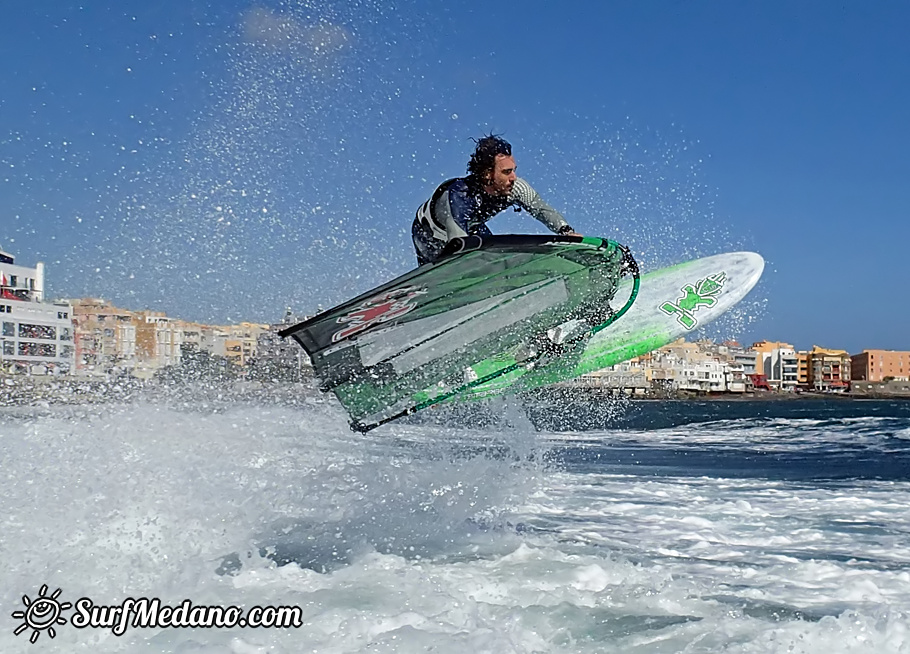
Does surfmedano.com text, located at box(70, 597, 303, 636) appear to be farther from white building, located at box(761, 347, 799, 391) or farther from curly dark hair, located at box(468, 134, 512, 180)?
white building, located at box(761, 347, 799, 391)

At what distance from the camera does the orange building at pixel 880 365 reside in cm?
10512

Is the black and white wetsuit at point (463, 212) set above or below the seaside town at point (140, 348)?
above

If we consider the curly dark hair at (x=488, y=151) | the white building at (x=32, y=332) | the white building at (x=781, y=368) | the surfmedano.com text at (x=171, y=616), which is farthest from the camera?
the white building at (x=781, y=368)

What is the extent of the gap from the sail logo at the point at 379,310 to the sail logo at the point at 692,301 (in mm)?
3461

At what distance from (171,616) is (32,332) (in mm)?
28550

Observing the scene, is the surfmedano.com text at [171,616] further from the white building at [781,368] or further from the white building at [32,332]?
the white building at [781,368]

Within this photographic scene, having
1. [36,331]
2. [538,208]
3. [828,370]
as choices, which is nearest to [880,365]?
[828,370]

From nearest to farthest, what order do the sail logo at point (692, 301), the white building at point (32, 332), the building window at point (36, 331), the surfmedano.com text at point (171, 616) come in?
the surfmedano.com text at point (171, 616) → the sail logo at point (692, 301) → the white building at point (32, 332) → the building window at point (36, 331)

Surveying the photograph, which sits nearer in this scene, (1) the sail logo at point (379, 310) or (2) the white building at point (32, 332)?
(1) the sail logo at point (379, 310)

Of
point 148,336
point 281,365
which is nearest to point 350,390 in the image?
point 281,365

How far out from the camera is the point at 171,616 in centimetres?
368

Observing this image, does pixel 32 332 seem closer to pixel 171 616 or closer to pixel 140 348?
pixel 140 348

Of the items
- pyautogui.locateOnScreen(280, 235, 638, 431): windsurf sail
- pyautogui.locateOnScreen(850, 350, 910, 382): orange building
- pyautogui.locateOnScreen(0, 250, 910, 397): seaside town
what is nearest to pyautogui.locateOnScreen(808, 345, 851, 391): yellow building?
pyautogui.locateOnScreen(850, 350, 910, 382): orange building

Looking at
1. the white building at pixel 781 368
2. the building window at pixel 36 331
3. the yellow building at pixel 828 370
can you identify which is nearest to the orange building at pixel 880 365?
the yellow building at pixel 828 370
